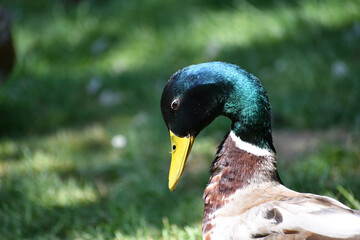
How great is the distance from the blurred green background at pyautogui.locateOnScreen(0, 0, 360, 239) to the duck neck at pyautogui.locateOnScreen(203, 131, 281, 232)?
28 centimetres

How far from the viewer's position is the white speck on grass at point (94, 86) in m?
4.49

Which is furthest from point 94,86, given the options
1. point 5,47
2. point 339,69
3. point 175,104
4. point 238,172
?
point 238,172

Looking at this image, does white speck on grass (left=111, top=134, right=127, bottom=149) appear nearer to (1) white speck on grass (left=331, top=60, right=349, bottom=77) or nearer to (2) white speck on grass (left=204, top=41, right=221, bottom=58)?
(2) white speck on grass (left=204, top=41, right=221, bottom=58)

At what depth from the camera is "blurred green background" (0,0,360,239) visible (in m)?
2.75

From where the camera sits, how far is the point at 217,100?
200 cm

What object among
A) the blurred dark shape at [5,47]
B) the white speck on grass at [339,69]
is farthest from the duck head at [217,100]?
the blurred dark shape at [5,47]

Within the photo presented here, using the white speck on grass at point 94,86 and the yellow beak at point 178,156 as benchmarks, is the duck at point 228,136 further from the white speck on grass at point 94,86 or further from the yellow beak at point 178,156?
the white speck on grass at point 94,86

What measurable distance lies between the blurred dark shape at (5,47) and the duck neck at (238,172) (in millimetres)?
2300

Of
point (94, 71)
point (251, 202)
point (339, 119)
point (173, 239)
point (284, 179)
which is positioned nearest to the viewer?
point (251, 202)

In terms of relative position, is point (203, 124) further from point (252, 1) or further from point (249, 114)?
point (252, 1)

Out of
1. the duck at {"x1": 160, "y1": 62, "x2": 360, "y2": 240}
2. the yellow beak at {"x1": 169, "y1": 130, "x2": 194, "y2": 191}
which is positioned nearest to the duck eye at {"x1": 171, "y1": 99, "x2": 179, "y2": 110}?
the duck at {"x1": 160, "y1": 62, "x2": 360, "y2": 240}

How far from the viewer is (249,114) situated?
1972 millimetres

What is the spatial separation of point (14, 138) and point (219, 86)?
242cm

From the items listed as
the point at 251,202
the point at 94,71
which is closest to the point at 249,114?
the point at 251,202
